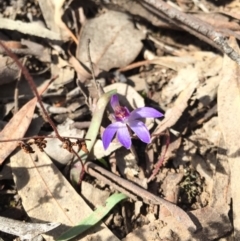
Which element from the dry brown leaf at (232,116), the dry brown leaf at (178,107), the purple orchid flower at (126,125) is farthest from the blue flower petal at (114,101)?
the dry brown leaf at (232,116)

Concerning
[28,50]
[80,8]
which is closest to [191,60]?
[80,8]

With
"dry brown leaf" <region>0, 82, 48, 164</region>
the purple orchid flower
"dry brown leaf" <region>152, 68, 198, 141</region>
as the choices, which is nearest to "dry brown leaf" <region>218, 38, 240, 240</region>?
"dry brown leaf" <region>152, 68, 198, 141</region>

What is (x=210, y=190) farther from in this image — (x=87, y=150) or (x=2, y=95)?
(x=2, y=95)

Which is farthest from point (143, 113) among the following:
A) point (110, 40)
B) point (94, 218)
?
point (110, 40)

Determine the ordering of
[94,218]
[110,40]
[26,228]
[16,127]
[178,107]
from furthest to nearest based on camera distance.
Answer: [110,40] → [178,107] → [16,127] → [94,218] → [26,228]

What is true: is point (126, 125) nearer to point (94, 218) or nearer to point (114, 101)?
point (114, 101)

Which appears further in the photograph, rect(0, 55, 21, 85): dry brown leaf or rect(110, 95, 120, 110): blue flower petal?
rect(0, 55, 21, 85): dry brown leaf

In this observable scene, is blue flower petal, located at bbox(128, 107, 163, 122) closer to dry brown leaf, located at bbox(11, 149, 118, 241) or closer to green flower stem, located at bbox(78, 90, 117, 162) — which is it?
green flower stem, located at bbox(78, 90, 117, 162)
